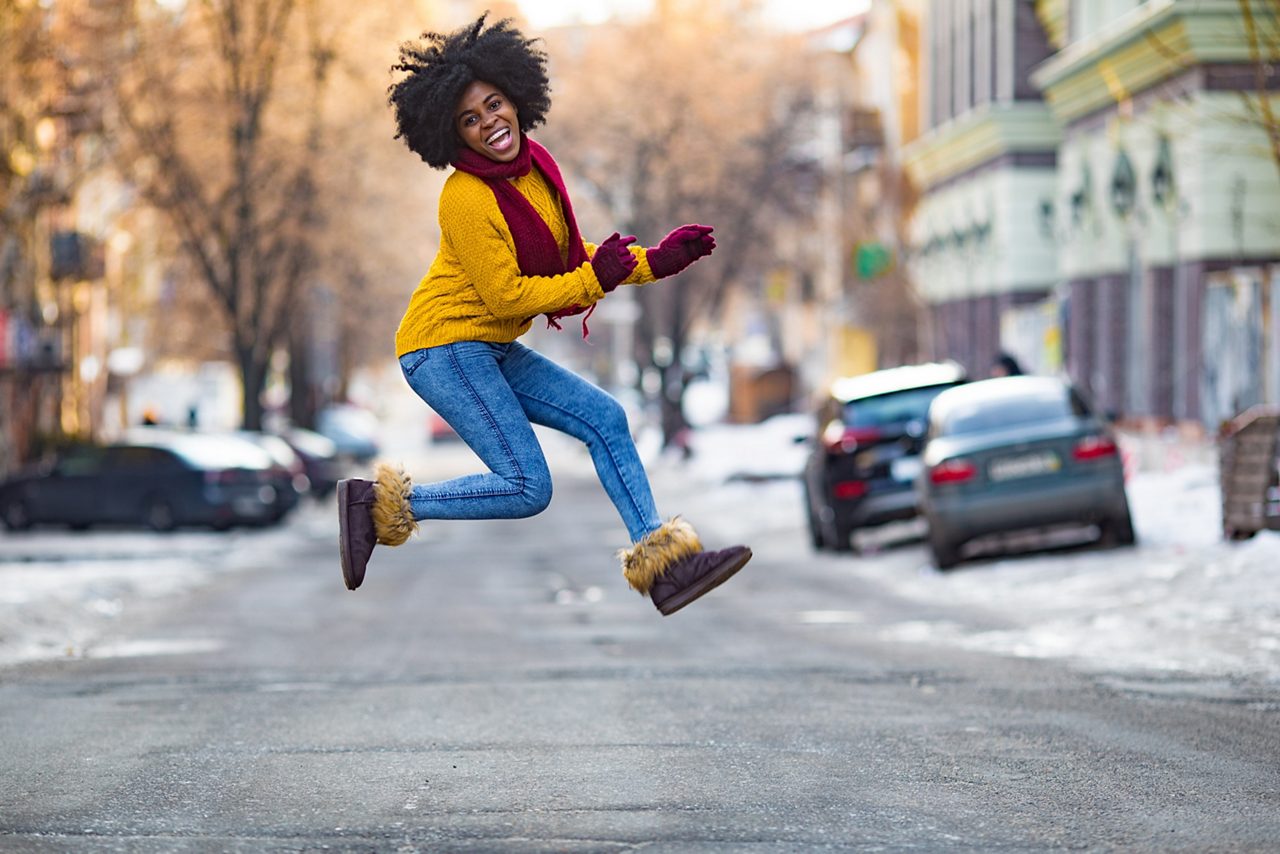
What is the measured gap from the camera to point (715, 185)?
50625 mm

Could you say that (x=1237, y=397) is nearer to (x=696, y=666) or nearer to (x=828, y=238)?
(x=696, y=666)

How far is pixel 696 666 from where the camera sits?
10281 mm

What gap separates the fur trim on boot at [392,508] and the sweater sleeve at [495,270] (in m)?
0.69

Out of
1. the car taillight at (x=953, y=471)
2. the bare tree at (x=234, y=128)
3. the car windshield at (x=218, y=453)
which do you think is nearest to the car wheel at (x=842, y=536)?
the car taillight at (x=953, y=471)

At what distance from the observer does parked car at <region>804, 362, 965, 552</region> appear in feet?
68.4

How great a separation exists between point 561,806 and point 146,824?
3.50 feet

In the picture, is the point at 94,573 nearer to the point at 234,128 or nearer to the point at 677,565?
the point at 234,128

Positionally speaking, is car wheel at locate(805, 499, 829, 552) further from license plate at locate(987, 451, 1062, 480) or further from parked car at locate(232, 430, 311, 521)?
parked car at locate(232, 430, 311, 521)

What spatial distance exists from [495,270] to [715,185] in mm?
44546

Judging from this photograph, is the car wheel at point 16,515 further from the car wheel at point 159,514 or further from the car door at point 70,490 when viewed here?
the car wheel at point 159,514

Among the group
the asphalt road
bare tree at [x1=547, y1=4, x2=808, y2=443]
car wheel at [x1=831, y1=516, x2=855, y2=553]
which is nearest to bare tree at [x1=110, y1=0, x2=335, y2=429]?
bare tree at [x1=547, y1=4, x2=808, y2=443]

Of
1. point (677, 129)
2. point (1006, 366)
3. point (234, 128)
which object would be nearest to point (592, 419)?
point (1006, 366)

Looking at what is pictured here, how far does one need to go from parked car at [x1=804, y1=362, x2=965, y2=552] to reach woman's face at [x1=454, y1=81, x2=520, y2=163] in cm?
1413

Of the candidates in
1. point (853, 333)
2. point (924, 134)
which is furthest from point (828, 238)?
point (924, 134)
